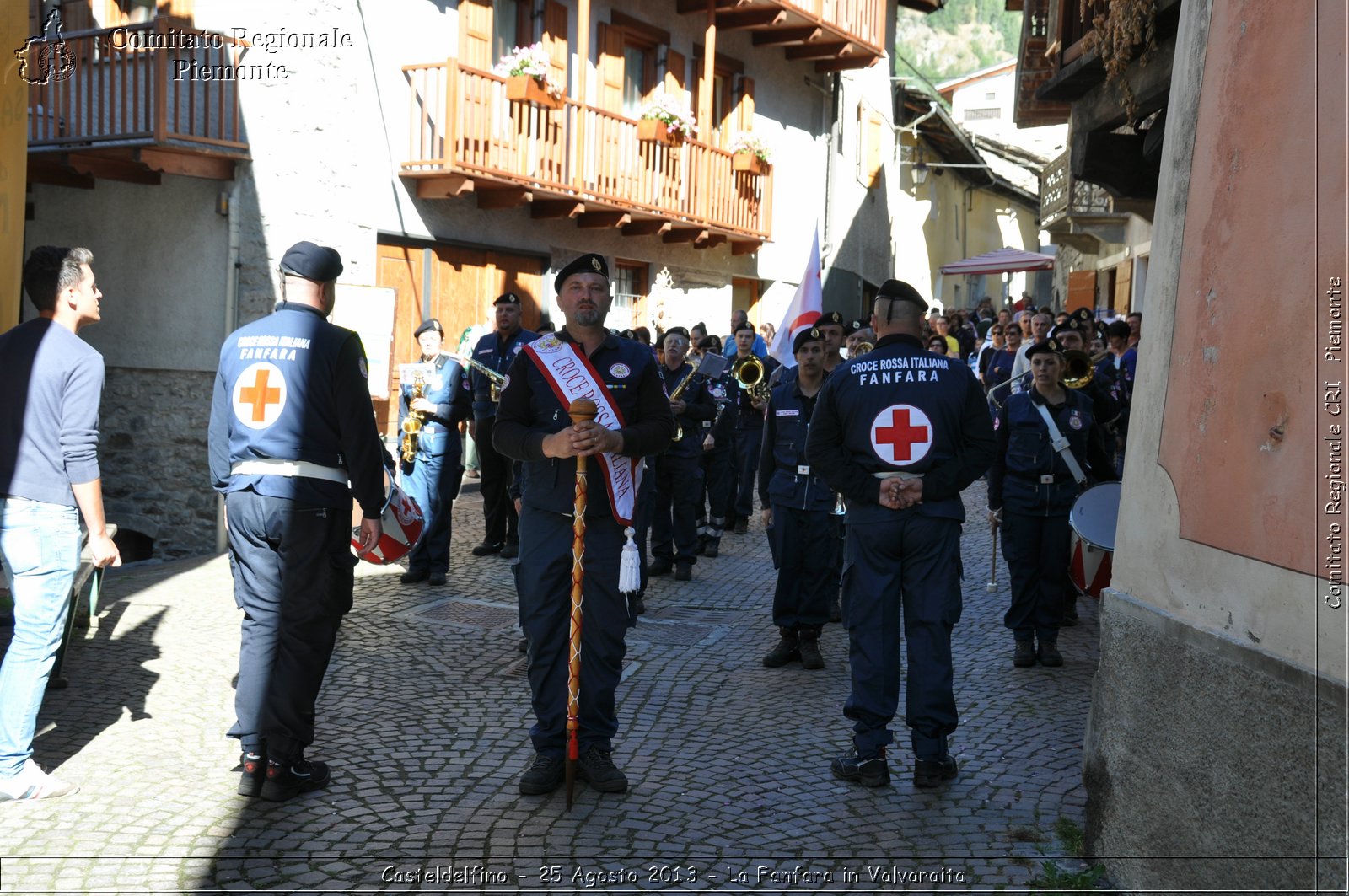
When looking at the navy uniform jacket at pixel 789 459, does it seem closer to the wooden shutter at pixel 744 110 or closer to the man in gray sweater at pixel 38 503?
the man in gray sweater at pixel 38 503

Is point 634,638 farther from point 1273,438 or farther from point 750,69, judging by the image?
point 750,69

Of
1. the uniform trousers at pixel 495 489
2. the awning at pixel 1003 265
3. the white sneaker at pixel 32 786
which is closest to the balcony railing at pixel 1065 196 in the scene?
the awning at pixel 1003 265

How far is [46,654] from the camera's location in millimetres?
4961

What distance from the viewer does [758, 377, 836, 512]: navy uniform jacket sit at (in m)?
7.55

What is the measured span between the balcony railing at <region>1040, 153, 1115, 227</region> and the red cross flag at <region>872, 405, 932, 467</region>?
1361cm

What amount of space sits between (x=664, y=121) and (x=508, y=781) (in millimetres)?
14619

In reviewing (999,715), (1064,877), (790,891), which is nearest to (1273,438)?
(1064,877)

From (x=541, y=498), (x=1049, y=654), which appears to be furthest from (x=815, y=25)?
(x=541, y=498)

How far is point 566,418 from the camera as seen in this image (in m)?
5.26

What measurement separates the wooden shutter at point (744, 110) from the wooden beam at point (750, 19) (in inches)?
40.8

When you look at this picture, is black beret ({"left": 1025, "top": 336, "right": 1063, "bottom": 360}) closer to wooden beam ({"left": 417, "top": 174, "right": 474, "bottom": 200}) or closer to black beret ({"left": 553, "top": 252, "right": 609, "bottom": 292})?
black beret ({"left": 553, "top": 252, "right": 609, "bottom": 292})

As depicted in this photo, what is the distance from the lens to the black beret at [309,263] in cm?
513

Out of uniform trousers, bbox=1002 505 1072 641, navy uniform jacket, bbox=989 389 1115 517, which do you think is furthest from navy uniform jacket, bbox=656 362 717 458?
uniform trousers, bbox=1002 505 1072 641

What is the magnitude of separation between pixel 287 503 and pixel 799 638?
3.57 meters
